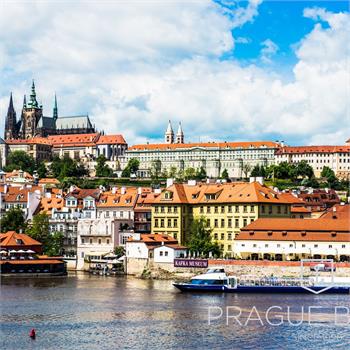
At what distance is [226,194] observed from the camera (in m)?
77.1

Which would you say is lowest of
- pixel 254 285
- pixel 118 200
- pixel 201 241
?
pixel 254 285

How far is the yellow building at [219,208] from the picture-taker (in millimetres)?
74625

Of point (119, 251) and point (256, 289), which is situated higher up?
point (119, 251)

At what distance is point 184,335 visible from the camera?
38656 millimetres

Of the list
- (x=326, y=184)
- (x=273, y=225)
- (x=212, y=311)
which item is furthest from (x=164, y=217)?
(x=326, y=184)

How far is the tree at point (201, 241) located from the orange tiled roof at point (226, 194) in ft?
11.5

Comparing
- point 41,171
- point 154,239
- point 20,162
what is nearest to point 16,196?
point 154,239

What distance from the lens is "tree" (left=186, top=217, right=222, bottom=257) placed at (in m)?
70.2

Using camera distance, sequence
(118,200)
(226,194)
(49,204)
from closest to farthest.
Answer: (226,194)
(118,200)
(49,204)

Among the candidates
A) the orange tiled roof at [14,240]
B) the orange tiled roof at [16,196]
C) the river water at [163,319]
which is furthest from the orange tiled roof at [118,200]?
the river water at [163,319]

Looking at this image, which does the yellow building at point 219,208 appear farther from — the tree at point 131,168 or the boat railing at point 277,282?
the tree at point 131,168

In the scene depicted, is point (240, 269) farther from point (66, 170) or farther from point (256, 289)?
point (66, 170)

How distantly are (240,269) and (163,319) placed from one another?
21.2m

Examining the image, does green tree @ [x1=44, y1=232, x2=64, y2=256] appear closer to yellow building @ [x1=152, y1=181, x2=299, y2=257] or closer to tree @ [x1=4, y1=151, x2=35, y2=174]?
yellow building @ [x1=152, y1=181, x2=299, y2=257]
